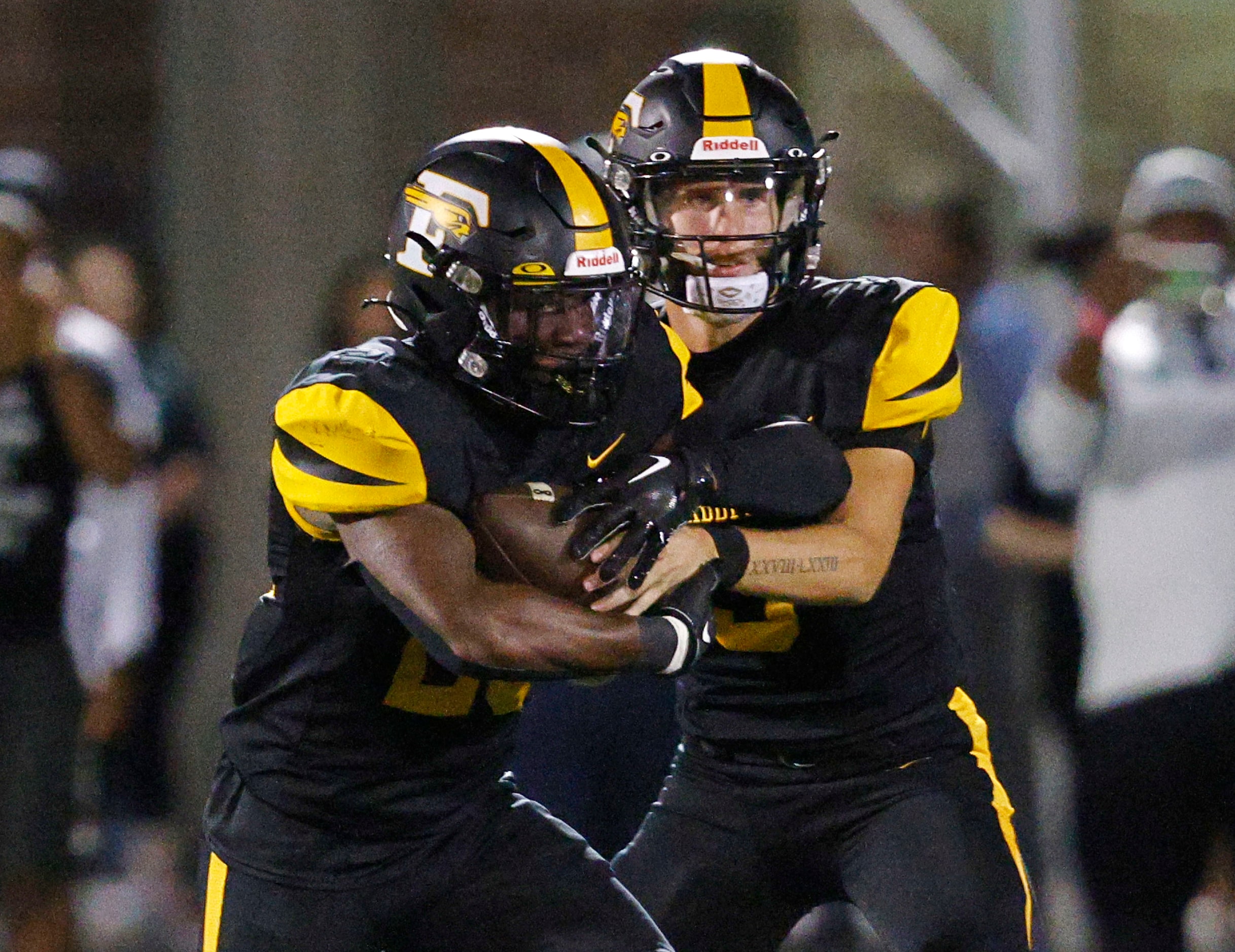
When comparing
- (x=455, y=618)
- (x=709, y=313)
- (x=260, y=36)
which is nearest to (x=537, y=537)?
(x=455, y=618)

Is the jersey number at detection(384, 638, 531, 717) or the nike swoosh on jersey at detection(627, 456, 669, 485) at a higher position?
the nike swoosh on jersey at detection(627, 456, 669, 485)

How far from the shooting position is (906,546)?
338 cm

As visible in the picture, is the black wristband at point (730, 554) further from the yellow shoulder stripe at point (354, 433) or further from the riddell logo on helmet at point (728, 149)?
the riddell logo on helmet at point (728, 149)

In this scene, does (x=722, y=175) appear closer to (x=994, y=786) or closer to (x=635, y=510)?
(x=635, y=510)

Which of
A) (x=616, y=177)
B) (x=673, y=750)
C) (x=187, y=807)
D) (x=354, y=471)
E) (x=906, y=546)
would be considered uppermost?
(x=616, y=177)

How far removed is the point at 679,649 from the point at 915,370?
0.68 meters

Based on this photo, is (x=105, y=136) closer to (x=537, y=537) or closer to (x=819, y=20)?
(x=819, y=20)

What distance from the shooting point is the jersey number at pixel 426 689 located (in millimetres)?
2990

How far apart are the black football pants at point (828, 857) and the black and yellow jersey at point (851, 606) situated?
0.07 meters

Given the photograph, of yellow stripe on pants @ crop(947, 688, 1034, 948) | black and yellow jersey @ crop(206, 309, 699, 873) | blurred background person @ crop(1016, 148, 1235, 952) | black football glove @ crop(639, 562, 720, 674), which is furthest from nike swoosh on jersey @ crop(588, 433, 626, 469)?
blurred background person @ crop(1016, 148, 1235, 952)

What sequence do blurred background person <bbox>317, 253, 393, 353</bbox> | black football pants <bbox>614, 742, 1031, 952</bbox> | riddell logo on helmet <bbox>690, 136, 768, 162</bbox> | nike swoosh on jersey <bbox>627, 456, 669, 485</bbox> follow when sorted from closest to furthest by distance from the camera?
nike swoosh on jersey <bbox>627, 456, 669, 485</bbox> < black football pants <bbox>614, 742, 1031, 952</bbox> < riddell logo on helmet <bbox>690, 136, 768, 162</bbox> < blurred background person <bbox>317, 253, 393, 353</bbox>

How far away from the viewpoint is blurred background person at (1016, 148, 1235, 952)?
4.48 meters

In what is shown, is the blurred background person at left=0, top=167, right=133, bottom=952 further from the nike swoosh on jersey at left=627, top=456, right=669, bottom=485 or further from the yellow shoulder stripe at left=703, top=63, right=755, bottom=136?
the nike swoosh on jersey at left=627, top=456, right=669, bottom=485

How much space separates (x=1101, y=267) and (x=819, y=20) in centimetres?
528
